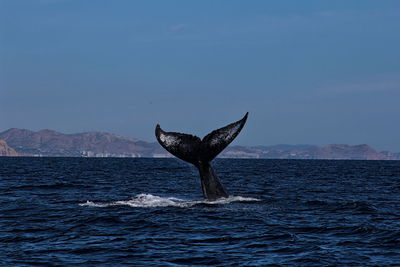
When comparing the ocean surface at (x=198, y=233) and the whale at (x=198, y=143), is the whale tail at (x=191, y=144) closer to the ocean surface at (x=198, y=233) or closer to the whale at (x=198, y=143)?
the whale at (x=198, y=143)

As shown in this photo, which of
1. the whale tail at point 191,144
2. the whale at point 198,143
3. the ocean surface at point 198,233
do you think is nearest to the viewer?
the ocean surface at point 198,233

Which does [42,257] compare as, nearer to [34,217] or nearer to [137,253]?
[137,253]

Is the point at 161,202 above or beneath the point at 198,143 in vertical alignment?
beneath

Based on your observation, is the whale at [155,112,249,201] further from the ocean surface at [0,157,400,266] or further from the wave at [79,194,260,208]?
the wave at [79,194,260,208]

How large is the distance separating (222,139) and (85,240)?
545cm

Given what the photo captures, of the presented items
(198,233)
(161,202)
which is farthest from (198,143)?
(198,233)

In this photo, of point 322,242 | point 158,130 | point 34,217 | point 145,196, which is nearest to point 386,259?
point 322,242

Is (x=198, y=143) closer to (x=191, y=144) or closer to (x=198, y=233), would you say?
(x=191, y=144)

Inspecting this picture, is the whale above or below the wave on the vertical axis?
above

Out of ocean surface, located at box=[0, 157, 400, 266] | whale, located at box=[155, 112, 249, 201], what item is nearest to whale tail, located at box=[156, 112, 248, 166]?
whale, located at box=[155, 112, 249, 201]

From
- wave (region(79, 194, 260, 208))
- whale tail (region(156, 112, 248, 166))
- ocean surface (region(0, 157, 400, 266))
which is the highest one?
whale tail (region(156, 112, 248, 166))

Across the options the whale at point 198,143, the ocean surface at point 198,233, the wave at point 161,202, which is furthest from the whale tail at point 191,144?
the wave at point 161,202

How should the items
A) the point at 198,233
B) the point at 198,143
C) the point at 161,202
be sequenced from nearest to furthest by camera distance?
the point at 198,233 < the point at 198,143 < the point at 161,202

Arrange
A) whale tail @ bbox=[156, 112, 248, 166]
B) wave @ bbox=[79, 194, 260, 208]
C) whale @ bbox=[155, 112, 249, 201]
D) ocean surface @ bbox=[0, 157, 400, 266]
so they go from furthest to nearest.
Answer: wave @ bbox=[79, 194, 260, 208] → whale tail @ bbox=[156, 112, 248, 166] → whale @ bbox=[155, 112, 249, 201] → ocean surface @ bbox=[0, 157, 400, 266]
